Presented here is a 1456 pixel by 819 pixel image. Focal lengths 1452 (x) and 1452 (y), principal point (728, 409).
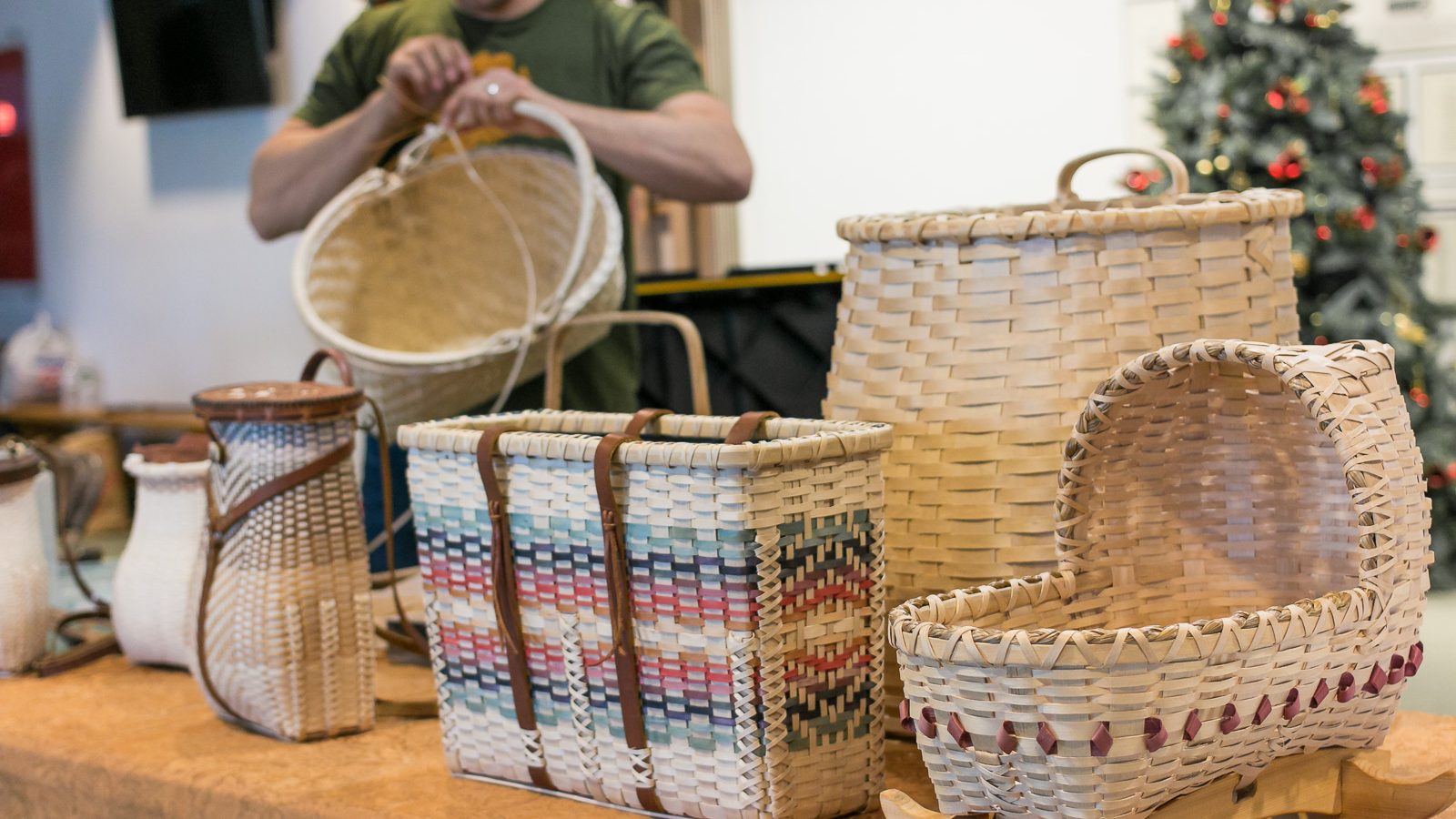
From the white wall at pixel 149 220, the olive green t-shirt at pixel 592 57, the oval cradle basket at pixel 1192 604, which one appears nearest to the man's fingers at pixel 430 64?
the olive green t-shirt at pixel 592 57

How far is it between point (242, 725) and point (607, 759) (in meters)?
0.43

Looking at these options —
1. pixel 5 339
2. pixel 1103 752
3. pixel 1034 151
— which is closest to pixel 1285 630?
pixel 1103 752

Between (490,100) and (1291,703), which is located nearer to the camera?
(1291,703)

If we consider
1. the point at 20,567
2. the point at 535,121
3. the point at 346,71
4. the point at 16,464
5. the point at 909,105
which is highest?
the point at 909,105

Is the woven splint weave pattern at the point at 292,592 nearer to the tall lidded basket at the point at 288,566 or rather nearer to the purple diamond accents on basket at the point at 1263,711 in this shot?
the tall lidded basket at the point at 288,566

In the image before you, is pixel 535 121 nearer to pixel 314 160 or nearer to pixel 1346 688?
pixel 314 160

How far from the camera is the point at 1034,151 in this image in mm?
5250

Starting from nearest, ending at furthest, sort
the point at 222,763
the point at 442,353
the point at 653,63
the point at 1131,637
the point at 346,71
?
the point at 1131,637
the point at 222,763
the point at 442,353
the point at 653,63
the point at 346,71

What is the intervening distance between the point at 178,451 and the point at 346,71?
66cm

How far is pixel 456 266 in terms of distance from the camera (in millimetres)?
1852

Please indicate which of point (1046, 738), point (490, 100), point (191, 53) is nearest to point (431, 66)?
point (490, 100)

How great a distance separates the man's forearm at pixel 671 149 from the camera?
1.59 metres

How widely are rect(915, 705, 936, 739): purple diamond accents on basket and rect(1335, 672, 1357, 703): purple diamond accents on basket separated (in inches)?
9.3

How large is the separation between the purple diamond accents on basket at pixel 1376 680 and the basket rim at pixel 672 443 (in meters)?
0.33
